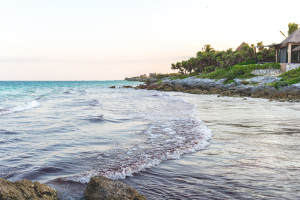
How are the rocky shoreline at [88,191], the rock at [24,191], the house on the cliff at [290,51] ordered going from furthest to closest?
1. the house on the cliff at [290,51]
2. the rocky shoreline at [88,191]
3. the rock at [24,191]

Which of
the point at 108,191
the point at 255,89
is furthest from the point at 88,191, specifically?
the point at 255,89

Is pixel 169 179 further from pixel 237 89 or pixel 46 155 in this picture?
pixel 237 89

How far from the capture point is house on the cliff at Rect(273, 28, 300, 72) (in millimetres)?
36188

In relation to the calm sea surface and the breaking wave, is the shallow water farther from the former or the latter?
the breaking wave

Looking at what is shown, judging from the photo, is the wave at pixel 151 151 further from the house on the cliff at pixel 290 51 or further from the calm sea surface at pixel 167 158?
the house on the cliff at pixel 290 51

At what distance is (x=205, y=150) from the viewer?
6.19 metres

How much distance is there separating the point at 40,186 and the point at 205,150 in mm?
3854

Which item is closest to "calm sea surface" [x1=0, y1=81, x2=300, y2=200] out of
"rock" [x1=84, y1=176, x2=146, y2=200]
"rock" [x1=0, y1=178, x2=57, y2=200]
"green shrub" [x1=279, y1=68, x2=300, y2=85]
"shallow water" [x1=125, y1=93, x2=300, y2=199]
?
"shallow water" [x1=125, y1=93, x2=300, y2=199]

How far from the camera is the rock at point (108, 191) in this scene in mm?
3280

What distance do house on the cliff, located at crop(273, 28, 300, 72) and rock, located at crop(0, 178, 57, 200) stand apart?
3849cm

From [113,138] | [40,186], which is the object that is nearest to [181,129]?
[113,138]

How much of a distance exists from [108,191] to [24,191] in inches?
38.4

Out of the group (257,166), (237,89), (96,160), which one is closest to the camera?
(257,166)

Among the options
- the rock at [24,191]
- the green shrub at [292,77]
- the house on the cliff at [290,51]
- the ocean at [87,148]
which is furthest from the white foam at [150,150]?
the house on the cliff at [290,51]
